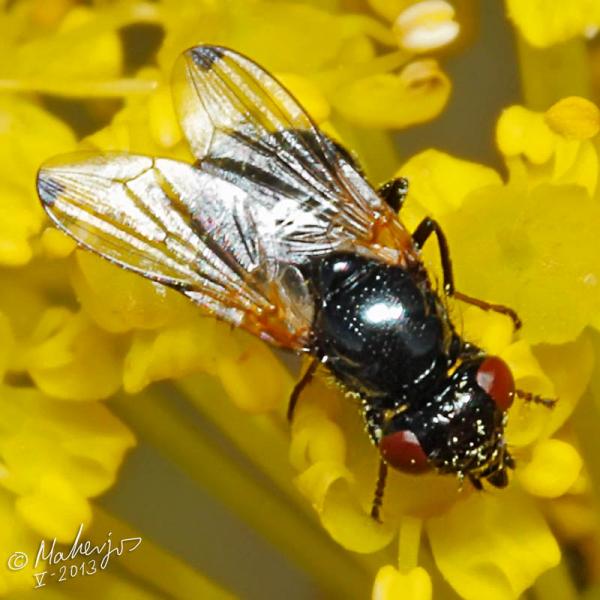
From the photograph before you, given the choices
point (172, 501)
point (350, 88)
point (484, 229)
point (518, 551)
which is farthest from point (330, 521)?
point (172, 501)

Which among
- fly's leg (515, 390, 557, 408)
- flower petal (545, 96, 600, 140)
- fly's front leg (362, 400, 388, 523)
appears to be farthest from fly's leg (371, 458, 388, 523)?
flower petal (545, 96, 600, 140)

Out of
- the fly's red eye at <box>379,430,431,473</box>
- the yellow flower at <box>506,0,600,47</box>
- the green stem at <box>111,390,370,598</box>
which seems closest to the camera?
the fly's red eye at <box>379,430,431,473</box>

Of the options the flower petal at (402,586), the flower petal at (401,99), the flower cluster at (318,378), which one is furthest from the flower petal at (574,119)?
the flower petal at (402,586)

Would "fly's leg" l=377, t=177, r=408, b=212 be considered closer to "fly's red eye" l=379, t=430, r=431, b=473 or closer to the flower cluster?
the flower cluster

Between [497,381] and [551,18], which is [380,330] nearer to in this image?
[497,381]

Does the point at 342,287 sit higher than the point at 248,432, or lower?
higher

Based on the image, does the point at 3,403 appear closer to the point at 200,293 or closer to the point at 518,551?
the point at 200,293

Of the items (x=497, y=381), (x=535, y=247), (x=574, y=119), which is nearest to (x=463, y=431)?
(x=497, y=381)
